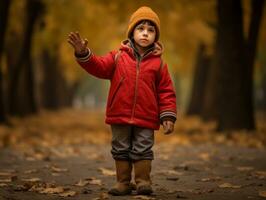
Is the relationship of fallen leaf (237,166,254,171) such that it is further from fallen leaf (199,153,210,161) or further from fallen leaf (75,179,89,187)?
fallen leaf (75,179,89,187)

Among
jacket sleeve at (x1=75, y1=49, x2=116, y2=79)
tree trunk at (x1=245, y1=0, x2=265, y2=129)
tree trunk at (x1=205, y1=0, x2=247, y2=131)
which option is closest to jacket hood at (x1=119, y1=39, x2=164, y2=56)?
jacket sleeve at (x1=75, y1=49, x2=116, y2=79)

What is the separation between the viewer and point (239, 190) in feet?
21.1

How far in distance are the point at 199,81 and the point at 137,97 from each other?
21577 millimetres

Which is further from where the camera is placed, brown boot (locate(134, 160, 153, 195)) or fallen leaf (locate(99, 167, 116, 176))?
fallen leaf (locate(99, 167, 116, 176))

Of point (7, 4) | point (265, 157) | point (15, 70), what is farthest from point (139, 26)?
point (15, 70)

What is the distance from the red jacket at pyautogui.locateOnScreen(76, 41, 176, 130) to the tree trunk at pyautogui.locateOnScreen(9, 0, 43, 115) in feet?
49.4

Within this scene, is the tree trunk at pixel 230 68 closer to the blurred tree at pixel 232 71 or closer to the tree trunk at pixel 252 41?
the blurred tree at pixel 232 71

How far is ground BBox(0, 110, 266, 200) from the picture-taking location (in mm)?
6254

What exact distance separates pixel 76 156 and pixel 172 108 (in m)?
4.70

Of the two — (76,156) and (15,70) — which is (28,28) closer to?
(15,70)

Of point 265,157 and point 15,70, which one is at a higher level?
point 15,70

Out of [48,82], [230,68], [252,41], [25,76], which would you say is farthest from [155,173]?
[48,82]

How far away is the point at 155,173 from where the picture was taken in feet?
26.7

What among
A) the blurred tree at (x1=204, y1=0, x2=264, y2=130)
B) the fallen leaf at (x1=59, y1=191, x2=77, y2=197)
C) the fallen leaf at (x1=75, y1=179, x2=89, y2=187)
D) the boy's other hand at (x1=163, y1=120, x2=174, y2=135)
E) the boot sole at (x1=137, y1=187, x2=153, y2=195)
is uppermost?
the blurred tree at (x1=204, y1=0, x2=264, y2=130)
